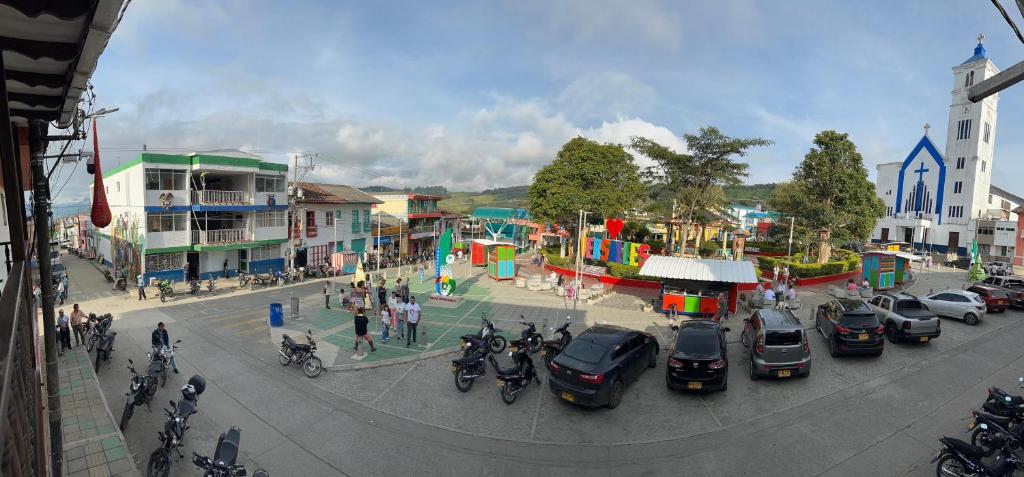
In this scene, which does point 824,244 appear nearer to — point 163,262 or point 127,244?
point 163,262

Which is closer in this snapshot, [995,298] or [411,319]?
[411,319]

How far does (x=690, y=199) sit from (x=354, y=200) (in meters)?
25.2

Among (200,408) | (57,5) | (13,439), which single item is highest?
(57,5)

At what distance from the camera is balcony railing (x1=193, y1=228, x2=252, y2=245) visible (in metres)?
27.3

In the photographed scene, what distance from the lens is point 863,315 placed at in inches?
500

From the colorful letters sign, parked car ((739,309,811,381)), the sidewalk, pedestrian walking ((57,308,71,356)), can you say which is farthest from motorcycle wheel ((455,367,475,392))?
the colorful letters sign

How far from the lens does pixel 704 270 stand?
698 inches

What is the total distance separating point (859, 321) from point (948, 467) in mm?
6181

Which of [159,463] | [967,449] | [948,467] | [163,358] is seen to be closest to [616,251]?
[948,467]

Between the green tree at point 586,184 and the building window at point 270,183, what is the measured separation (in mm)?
17519

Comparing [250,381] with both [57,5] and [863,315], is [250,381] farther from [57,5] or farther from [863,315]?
[863,315]

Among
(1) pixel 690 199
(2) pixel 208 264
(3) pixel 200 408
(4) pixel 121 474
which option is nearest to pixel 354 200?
(2) pixel 208 264

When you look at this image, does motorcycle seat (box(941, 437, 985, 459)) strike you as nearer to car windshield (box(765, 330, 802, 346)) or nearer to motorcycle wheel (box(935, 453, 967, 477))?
motorcycle wheel (box(935, 453, 967, 477))

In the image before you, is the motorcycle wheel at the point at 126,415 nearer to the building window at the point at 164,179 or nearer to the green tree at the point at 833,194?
the building window at the point at 164,179
